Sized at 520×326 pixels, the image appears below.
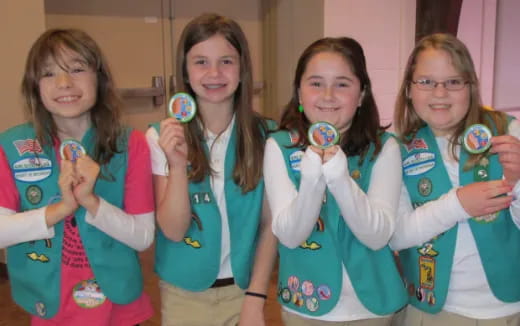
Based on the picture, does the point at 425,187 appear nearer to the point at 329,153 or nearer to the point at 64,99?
the point at 329,153

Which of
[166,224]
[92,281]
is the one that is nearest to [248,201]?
[166,224]

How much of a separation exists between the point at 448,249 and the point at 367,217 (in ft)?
1.36

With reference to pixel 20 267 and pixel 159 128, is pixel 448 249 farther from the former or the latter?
pixel 20 267

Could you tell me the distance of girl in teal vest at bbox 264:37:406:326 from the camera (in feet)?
5.74

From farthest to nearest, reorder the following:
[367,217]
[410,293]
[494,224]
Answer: [410,293]
[494,224]
[367,217]

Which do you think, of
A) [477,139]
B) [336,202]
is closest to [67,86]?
[336,202]

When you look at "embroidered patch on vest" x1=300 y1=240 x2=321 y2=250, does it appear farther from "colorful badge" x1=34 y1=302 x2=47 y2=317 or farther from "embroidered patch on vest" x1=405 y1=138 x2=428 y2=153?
"colorful badge" x1=34 y1=302 x2=47 y2=317

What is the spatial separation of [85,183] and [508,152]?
1.43m

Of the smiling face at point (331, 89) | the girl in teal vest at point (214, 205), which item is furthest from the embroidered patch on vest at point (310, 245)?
the smiling face at point (331, 89)

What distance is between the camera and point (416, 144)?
2104 mm

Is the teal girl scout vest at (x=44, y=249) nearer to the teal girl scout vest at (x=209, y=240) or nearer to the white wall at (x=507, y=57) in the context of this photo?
the teal girl scout vest at (x=209, y=240)

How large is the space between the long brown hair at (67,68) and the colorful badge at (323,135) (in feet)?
2.44

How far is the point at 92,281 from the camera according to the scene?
195 cm

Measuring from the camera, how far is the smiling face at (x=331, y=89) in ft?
6.53
